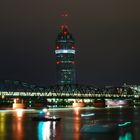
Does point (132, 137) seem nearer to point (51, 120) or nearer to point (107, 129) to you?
point (107, 129)

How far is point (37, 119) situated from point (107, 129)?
175 feet

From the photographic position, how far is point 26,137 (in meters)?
86.1

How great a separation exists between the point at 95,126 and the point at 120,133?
3.93 meters

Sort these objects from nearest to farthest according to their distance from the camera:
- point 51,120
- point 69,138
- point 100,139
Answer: point 100,139 < point 69,138 < point 51,120

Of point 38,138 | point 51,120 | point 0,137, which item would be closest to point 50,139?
point 38,138

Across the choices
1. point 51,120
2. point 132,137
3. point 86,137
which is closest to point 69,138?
point 86,137

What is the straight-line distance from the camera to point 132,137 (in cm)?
8112

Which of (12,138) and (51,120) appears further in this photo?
(51,120)

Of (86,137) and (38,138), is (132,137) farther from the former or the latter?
(38,138)

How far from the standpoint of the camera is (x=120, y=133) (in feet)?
281

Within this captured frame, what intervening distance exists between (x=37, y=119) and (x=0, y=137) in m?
51.5

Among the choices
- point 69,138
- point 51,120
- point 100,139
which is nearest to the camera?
point 100,139

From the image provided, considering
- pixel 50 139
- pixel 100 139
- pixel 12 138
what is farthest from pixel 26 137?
pixel 100 139

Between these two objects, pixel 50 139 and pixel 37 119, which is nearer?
pixel 50 139
